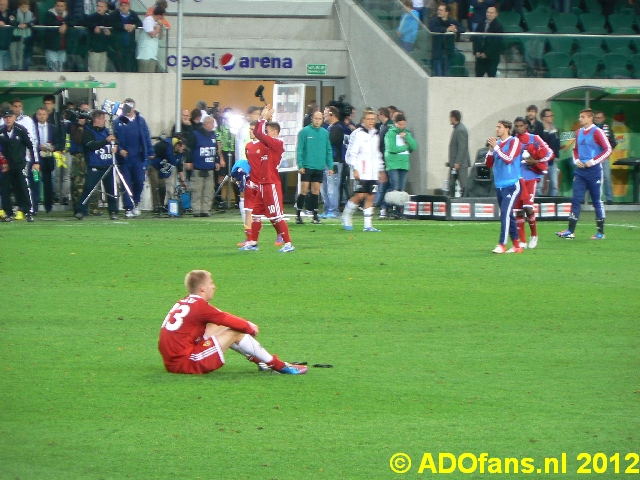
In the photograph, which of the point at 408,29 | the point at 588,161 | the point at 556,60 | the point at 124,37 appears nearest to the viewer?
the point at 588,161

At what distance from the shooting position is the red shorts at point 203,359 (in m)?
8.80

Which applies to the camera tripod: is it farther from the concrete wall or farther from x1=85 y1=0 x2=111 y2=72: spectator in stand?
the concrete wall

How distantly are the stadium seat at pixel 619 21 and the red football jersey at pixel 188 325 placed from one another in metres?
24.8

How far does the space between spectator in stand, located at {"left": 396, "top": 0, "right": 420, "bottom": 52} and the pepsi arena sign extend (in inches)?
147

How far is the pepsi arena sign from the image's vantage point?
97.5ft

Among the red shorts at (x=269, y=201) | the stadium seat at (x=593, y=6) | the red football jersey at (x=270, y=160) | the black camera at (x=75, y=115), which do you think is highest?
the stadium seat at (x=593, y=6)

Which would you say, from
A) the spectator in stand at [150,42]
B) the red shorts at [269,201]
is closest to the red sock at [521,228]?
the red shorts at [269,201]

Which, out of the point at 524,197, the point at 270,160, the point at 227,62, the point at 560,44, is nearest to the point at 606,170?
the point at 560,44

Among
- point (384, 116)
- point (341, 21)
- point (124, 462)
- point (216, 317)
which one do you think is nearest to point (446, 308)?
point (216, 317)

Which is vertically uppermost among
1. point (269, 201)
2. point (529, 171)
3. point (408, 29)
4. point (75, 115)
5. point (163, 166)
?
point (408, 29)

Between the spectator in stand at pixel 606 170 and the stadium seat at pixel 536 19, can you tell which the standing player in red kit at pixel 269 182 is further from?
the stadium seat at pixel 536 19

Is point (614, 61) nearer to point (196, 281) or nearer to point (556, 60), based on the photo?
point (556, 60)

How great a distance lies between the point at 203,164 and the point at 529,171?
7839mm

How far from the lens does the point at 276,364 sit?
8.83 metres
